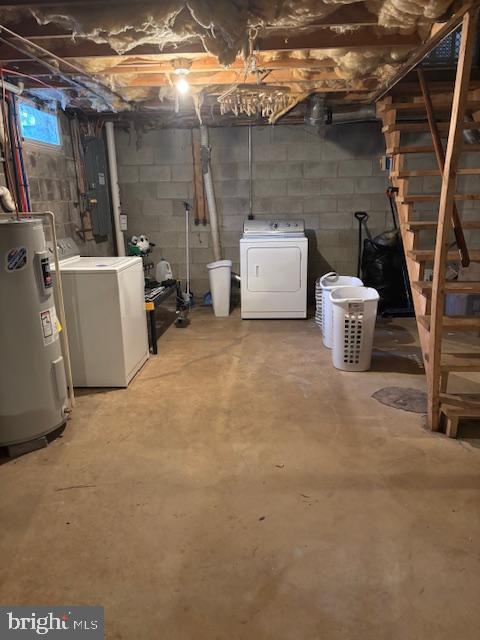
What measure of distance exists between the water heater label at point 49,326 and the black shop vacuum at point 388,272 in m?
3.50

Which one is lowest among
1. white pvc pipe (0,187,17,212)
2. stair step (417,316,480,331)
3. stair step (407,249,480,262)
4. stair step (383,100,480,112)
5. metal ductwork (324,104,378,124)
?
stair step (417,316,480,331)

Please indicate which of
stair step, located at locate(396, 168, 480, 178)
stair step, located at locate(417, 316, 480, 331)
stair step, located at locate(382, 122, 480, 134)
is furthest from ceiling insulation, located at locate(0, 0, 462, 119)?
stair step, located at locate(417, 316, 480, 331)

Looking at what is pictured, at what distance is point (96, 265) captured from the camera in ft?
10.7

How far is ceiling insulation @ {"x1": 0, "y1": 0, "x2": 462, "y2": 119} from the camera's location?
2.19 m

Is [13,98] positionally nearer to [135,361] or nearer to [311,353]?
[135,361]

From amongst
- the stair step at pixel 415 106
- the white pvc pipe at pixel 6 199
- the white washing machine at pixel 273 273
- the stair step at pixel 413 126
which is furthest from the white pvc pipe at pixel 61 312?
the stair step at pixel 415 106

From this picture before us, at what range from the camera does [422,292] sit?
276 cm

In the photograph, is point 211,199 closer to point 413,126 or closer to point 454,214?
point 413,126

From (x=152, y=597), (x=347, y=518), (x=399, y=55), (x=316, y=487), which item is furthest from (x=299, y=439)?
(x=399, y=55)

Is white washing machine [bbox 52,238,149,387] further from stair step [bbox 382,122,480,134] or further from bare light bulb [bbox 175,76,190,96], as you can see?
stair step [bbox 382,122,480,134]

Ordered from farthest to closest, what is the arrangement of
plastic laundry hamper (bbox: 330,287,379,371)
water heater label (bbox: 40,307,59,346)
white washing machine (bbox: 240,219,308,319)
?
white washing machine (bbox: 240,219,308,319)
plastic laundry hamper (bbox: 330,287,379,371)
water heater label (bbox: 40,307,59,346)

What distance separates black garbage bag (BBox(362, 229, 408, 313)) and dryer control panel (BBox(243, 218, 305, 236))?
770 mm

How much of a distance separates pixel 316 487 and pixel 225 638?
84cm

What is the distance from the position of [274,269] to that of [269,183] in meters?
1.17
